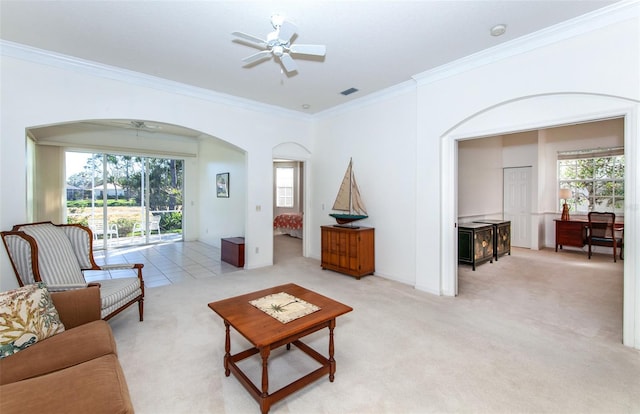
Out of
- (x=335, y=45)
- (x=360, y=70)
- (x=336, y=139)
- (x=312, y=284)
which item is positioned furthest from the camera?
(x=336, y=139)

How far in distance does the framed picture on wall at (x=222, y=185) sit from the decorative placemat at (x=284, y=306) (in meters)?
5.10

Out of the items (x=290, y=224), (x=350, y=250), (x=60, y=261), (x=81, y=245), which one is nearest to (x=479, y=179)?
(x=350, y=250)

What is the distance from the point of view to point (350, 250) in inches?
187

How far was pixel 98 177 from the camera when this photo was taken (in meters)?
7.09

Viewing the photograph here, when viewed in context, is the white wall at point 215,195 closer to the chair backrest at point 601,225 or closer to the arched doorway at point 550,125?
the arched doorway at point 550,125

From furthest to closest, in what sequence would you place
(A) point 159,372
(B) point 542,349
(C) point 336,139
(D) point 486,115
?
(C) point 336,139 → (D) point 486,115 → (B) point 542,349 → (A) point 159,372

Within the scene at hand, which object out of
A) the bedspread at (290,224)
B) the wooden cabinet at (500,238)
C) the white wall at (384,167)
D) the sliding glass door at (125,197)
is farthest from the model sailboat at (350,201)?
the sliding glass door at (125,197)

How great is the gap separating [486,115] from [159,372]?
13.8 feet

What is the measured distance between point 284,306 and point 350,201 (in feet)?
9.67

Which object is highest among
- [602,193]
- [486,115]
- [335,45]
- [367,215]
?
[335,45]

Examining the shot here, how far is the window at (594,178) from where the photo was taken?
6339mm

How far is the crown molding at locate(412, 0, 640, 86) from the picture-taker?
255 centimetres

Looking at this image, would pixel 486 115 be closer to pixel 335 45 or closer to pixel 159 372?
pixel 335 45

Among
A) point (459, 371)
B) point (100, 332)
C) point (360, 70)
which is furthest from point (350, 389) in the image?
point (360, 70)
